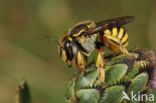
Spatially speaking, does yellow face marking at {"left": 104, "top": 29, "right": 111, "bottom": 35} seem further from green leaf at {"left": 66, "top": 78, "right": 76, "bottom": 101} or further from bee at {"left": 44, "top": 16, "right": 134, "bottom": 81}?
green leaf at {"left": 66, "top": 78, "right": 76, "bottom": 101}

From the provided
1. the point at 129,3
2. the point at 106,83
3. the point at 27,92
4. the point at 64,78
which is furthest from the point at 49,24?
the point at 106,83

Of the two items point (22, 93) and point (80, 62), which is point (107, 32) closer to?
point (80, 62)

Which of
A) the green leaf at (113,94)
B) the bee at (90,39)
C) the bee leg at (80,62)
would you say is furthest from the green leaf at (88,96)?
the bee at (90,39)

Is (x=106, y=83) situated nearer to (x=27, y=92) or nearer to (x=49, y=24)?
(x=27, y=92)

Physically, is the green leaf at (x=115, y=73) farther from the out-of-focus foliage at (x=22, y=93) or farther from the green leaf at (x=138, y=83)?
the out-of-focus foliage at (x=22, y=93)

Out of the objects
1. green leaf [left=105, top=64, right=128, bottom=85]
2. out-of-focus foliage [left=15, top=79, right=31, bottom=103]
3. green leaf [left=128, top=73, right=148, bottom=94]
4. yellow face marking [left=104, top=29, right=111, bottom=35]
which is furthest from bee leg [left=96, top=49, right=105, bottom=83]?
out-of-focus foliage [left=15, top=79, right=31, bottom=103]

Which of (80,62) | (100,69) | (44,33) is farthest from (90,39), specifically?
(44,33)

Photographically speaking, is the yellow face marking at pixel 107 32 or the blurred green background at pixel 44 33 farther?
the blurred green background at pixel 44 33
